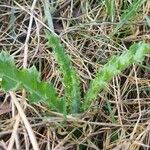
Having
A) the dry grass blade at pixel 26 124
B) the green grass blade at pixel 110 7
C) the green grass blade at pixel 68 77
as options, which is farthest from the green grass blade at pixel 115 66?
the green grass blade at pixel 110 7

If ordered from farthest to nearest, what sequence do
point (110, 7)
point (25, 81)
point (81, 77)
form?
point (110, 7) → point (81, 77) → point (25, 81)

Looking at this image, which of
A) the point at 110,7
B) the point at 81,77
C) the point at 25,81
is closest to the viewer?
the point at 25,81

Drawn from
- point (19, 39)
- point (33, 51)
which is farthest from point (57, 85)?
point (19, 39)

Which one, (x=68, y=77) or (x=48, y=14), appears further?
(x=48, y=14)

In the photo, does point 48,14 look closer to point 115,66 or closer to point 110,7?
point 110,7

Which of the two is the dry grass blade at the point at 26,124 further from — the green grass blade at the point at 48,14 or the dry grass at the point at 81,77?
the green grass blade at the point at 48,14

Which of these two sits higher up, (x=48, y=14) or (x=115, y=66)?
(x=48, y=14)

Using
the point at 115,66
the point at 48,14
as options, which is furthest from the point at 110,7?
the point at 115,66
